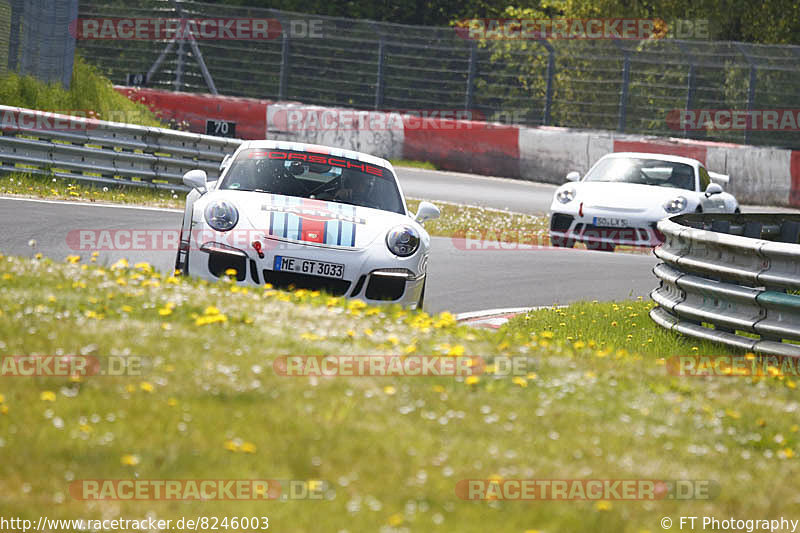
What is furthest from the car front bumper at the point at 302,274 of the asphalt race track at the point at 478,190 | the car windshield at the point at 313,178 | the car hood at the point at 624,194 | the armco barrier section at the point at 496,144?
the armco barrier section at the point at 496,144

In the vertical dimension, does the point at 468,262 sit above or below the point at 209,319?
below

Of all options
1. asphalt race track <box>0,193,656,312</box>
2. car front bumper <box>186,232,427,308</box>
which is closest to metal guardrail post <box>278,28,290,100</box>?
asphalt race track <box>0,193,656,312</box>

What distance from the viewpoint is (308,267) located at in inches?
320

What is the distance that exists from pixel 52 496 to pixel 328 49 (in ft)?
74.9

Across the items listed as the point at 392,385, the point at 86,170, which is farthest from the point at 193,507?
the point at 86,170

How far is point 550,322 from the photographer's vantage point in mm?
9961

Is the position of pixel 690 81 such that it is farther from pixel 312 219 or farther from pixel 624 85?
pixel 312 219

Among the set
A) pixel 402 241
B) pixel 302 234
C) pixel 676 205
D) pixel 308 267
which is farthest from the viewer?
pixel 676 205

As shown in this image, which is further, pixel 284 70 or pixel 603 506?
pixel 284 70

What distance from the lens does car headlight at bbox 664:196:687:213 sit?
15117 millimetres

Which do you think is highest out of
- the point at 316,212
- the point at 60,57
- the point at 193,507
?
the point at 60,57

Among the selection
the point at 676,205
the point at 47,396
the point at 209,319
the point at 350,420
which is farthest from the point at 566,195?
the point at 47,396

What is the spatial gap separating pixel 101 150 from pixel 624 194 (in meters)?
6.89

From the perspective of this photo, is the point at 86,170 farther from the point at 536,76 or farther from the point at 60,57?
the point at 536,76
